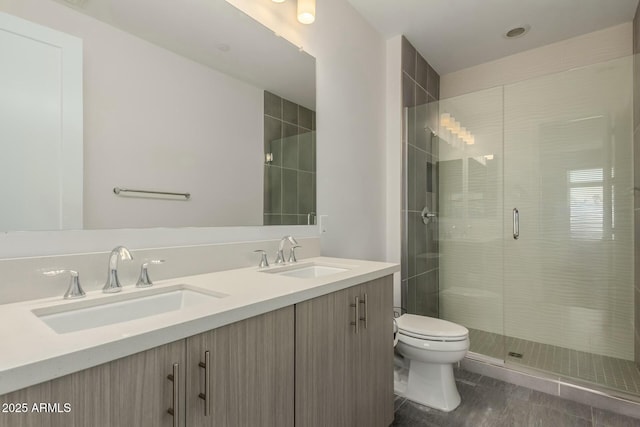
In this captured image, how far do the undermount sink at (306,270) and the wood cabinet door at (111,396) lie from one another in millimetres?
770

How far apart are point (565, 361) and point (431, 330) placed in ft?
3.67

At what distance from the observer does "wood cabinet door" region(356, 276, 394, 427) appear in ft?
4.30

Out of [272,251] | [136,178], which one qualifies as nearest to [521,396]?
[272,251]

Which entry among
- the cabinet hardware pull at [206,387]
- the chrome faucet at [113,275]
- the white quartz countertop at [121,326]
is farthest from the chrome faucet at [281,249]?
the cabinet hardware pull at [206,387]

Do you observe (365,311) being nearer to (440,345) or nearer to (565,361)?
(440,345)

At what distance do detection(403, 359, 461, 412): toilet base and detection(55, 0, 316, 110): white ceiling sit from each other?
1629 millimetres

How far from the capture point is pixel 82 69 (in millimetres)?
1015

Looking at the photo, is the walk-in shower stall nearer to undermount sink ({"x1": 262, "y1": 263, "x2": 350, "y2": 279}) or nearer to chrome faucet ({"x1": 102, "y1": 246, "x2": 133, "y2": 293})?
undermount sink ({"x1": 262, "y1": 263, "x2": 350, "y2": 279})

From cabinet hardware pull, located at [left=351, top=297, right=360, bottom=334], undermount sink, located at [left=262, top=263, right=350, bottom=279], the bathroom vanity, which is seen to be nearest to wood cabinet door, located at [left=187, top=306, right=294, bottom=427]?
the bathroom vanity

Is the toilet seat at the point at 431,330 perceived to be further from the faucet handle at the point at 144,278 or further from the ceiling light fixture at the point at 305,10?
the ceiling light fixture at the point at 305,10

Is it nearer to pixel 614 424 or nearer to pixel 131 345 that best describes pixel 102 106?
pixel 131 345

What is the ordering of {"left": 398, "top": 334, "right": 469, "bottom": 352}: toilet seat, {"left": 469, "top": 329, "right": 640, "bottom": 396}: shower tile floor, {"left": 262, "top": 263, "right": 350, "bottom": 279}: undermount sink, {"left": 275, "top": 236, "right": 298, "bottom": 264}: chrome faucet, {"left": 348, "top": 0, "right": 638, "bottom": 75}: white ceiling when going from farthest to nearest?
1. {"left": 348, "top": 0, "right": 638, "bottom": 75}: white ceiling
2. {"left": 469, "top": 329, "right": 640, "bottom": 396}: shower tile floor
3. {"left": 398, "top": 334, "right": 469, "bottom": 352}: toilet seat
4. {"left": 275, "top": 236, "right": 298, "bottom": 264}: chrome faucet
5. {"left": 262, "top": 263, "right": 350, "bottom": 279}: undermount sink

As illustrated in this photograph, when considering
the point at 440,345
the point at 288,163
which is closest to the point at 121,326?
the point at 288,163

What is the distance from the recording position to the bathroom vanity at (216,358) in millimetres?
550
